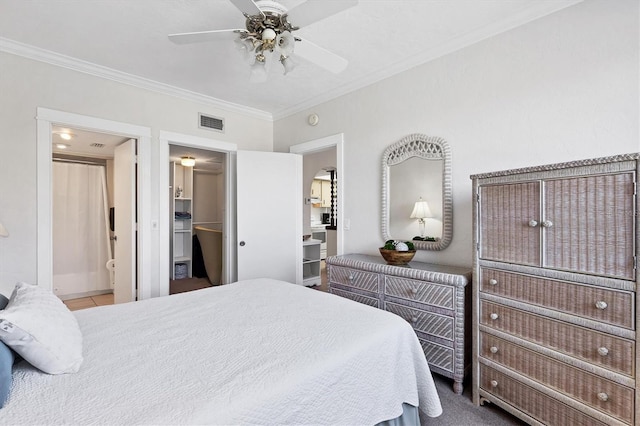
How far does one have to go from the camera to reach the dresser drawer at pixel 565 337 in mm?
1326

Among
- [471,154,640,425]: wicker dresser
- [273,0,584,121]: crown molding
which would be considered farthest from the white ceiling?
[471,154,640,425]: wicker dresser

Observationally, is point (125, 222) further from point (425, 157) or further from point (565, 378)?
point (565, 378)

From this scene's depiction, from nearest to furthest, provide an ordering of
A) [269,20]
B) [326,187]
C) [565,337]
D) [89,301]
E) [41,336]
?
1. [41,336]
2. [565,337]
3. [269,20]
4. [89,301]
5. [326,187]

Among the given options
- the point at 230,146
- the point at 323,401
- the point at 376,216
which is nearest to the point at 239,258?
the point at 230,146

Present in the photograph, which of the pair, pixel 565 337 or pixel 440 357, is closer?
pixel 565 337

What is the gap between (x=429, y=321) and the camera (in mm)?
2125

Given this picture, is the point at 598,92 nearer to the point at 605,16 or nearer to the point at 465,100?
the point at 605,16

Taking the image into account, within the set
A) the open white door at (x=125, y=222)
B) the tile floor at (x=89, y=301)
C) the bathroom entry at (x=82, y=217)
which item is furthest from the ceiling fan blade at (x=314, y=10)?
the tile floor at (x=89, y=301)

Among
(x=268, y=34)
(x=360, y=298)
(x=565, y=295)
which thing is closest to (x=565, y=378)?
(x=565, y=295)

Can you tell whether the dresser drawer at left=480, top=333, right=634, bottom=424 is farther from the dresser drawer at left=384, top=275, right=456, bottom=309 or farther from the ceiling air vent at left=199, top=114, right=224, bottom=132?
the ceiling air vent at left=199, top=114, right=224, bottom=132

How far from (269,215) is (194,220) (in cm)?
334

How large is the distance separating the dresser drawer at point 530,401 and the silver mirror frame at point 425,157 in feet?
3.18

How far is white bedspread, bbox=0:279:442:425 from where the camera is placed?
0.88m

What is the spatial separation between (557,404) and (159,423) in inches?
72.5
